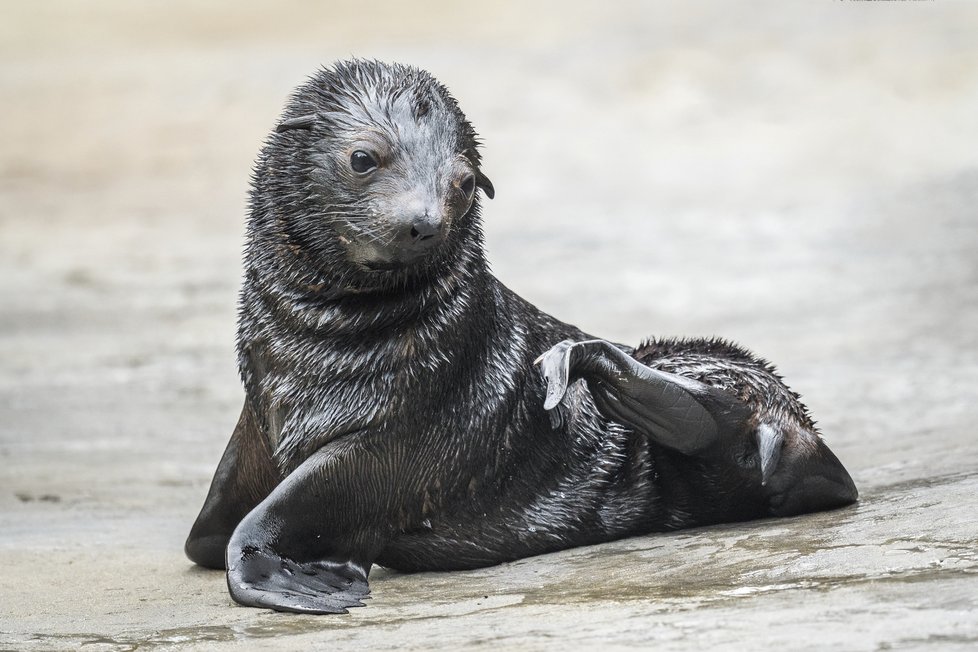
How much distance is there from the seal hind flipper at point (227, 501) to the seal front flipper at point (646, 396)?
1.25 metres

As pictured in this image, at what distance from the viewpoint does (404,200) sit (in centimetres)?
522

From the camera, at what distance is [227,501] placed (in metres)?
6.05

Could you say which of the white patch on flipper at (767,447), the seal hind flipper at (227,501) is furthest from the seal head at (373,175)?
the white patch on flipper at (767,447)

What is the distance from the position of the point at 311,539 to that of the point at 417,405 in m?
0.61

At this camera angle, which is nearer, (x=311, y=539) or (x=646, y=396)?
(x=311, y=539)

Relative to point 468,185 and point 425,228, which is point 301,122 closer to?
point 468,185

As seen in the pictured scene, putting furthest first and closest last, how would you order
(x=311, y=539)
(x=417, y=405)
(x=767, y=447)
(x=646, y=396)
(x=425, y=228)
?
(x=767, y=447)
(x=646, y=396)
(x=417, y=405)
(x=311, y=539)
(x=425, y=228)

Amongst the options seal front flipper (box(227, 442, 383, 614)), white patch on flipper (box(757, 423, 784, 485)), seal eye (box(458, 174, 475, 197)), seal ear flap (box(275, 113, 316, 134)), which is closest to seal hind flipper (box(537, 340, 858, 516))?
white patch on flipper (box(757, 423, 784, 485))

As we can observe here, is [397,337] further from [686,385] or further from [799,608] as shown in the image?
[799,608]

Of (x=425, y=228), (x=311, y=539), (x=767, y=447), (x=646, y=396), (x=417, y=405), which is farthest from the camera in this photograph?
(x=767, y=447)

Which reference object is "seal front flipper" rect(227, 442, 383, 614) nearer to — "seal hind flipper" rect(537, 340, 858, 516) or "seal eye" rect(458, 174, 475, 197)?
"seal hind flipper" rect(537, 340, 858, 516)

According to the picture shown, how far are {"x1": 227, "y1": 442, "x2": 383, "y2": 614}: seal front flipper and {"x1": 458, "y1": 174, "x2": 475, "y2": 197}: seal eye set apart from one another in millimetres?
1025

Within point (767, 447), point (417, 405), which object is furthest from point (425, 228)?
point (767, 447)

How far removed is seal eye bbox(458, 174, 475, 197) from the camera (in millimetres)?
5508
